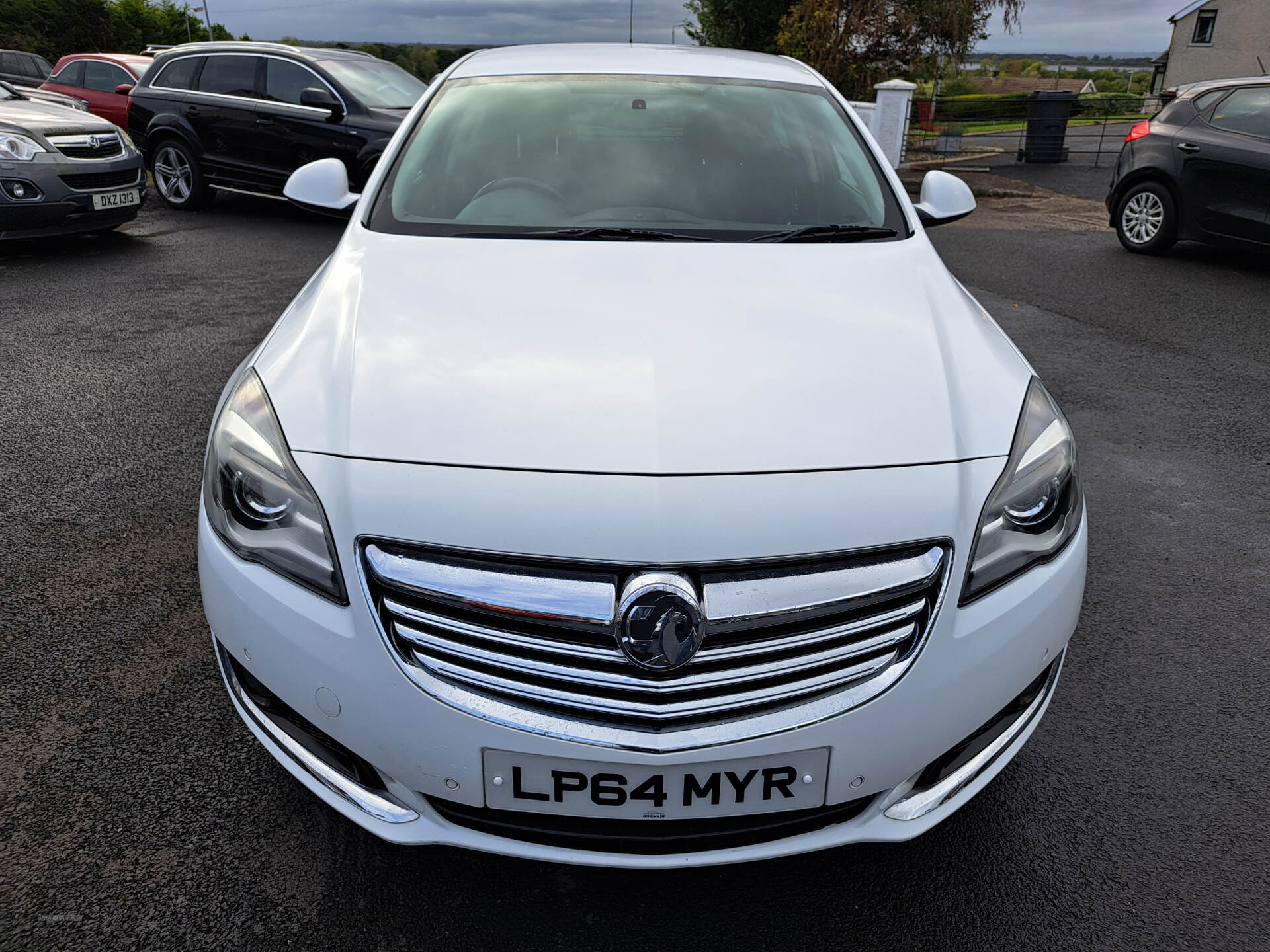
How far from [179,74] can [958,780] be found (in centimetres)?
1102

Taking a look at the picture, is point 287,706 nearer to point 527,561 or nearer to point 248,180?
point 527,561

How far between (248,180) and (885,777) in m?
9.71

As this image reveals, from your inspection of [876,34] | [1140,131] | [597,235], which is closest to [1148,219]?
[1140,131]

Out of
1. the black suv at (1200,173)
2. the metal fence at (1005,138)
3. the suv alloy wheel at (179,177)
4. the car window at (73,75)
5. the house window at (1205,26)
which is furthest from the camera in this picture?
the house window at (1205,26)

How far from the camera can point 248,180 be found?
31.5 ft

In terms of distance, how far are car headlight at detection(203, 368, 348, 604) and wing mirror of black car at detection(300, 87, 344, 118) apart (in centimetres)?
779

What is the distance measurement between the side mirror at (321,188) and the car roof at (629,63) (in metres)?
0.53

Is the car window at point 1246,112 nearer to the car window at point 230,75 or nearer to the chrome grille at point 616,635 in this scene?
the chrome grille at point 616,635

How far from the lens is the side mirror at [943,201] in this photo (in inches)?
124

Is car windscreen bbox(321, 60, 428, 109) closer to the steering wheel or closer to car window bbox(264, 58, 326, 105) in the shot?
car window bbox(264, 58, 326, 105)

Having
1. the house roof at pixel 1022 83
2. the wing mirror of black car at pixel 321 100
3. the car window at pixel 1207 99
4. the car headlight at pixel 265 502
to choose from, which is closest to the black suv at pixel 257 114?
the wing mirror of black car at pixel 321 100

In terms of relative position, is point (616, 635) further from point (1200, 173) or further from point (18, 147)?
point (1200, 173)

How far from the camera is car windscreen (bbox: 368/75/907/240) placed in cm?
266

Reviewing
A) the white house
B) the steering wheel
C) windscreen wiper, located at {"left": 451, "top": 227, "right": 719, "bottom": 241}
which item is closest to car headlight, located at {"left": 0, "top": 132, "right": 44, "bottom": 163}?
the steering wheel
